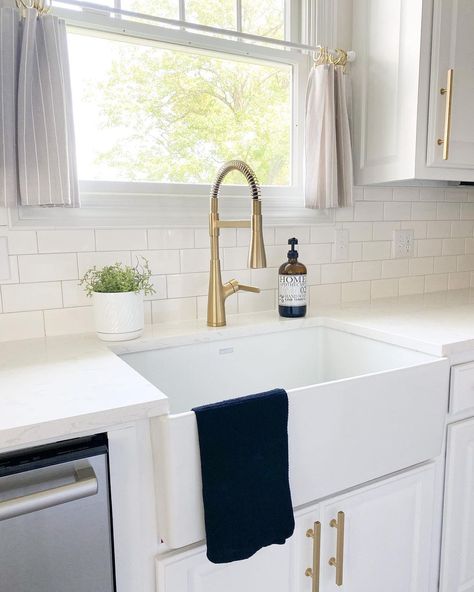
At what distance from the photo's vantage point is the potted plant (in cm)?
123

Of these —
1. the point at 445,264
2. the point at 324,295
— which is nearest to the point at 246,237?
the point at 324,295

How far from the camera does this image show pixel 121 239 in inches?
55.6

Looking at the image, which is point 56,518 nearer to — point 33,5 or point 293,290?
point 293,290

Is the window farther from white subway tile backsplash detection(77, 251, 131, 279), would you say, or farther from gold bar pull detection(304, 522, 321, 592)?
gold bar pull detection(304, 522, 321, 592)

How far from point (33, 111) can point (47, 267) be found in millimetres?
414

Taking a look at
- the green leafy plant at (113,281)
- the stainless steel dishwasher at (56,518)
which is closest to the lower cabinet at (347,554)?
the stainless steel dishwasher at (56,518)

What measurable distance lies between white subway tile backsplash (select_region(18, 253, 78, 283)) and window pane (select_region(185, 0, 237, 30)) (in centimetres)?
90

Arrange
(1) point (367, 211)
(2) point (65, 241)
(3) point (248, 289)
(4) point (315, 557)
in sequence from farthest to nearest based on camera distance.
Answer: (1) point (367, 211) → (3) point (248, 289) → (2) point (65, 241) → (4) point (315, 557)

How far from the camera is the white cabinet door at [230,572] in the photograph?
862mm

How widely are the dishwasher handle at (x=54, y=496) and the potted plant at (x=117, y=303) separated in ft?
1.70

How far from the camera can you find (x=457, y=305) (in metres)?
1.73

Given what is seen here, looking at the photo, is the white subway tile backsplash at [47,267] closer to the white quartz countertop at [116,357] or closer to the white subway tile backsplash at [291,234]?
the white quartz countertop at [116,357]

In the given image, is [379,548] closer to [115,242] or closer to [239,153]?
[115,242]

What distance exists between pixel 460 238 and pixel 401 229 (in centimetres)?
40
